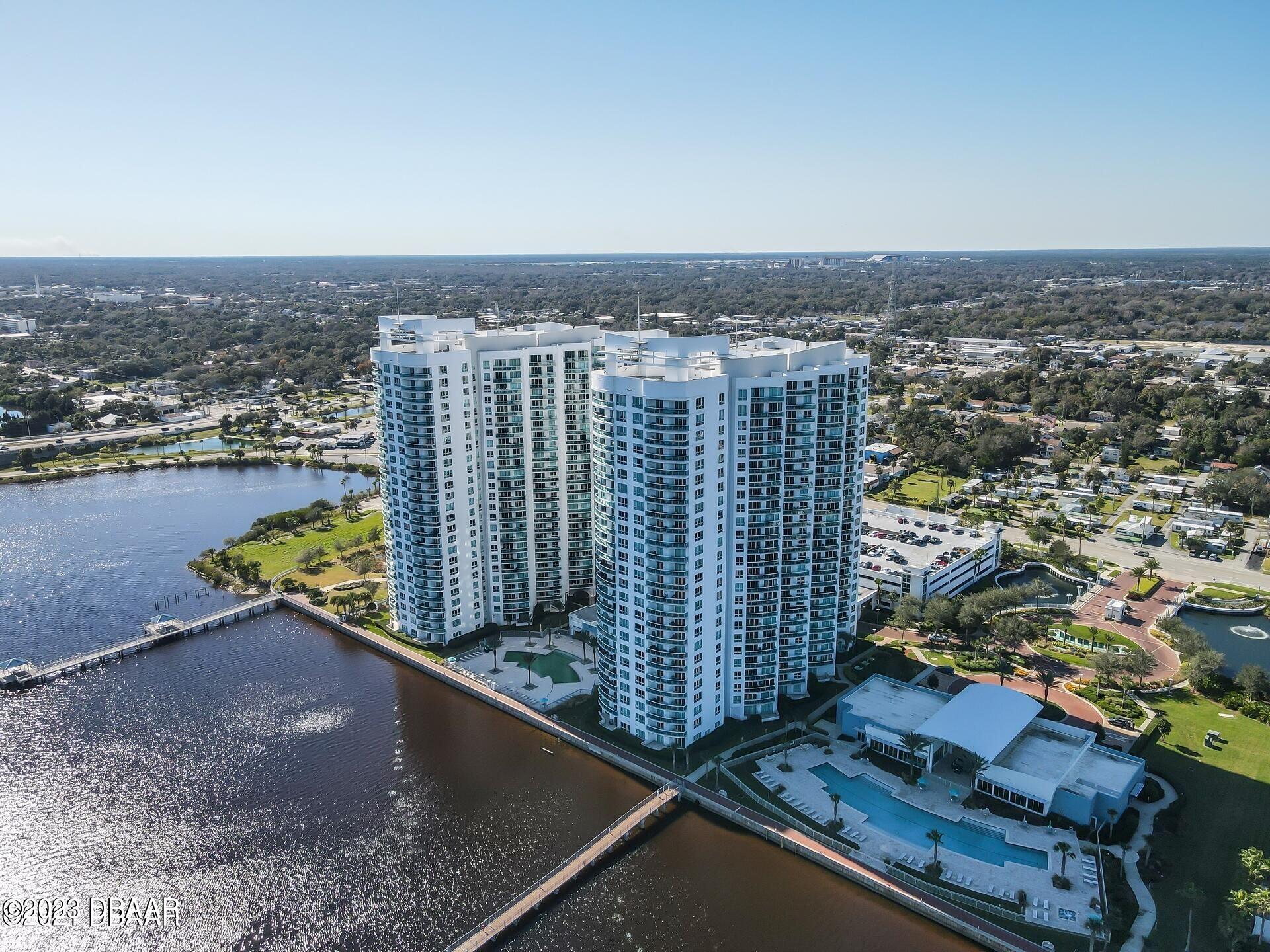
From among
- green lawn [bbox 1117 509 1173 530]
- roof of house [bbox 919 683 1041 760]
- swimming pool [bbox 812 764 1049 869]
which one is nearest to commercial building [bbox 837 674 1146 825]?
roof of house [bbox 919 683 1041 760]

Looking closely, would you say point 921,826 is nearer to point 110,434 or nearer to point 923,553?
point 923,553

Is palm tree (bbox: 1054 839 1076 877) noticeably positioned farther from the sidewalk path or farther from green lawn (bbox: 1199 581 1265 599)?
green lawn (bbox: 1199 581 1265 599)

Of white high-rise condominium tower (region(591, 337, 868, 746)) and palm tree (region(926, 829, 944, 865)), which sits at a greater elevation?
white high-rise condominium tower (region(591, 337, 868, 746))

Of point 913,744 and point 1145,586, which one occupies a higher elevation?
point 913,744

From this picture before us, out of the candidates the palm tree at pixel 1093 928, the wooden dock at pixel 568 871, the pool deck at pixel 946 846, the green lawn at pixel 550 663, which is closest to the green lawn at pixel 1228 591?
the pool deck at pixel 946 846

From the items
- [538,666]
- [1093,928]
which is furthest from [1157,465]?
[1093,928]

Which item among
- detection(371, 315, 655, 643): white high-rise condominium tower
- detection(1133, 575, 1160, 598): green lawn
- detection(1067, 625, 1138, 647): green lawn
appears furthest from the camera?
detection(1133, 575, 1160, 598): green lawn

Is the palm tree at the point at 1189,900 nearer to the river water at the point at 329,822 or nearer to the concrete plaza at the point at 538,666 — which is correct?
the river water at the point at 329,822
